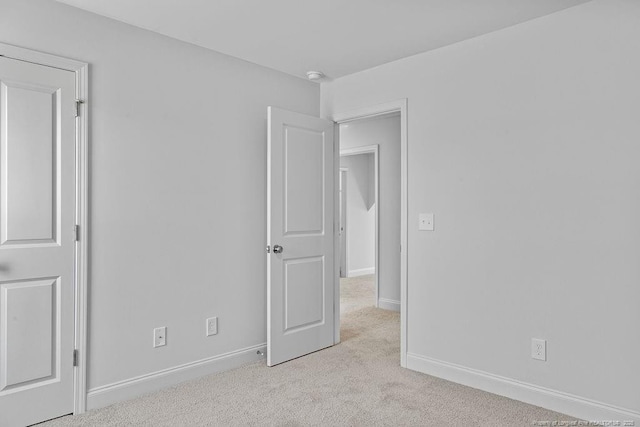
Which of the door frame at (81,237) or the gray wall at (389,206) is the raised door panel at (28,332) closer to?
the door frame at (81,237)

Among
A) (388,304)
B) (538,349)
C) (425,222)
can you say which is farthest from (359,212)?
(538,349)

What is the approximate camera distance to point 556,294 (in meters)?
2.57

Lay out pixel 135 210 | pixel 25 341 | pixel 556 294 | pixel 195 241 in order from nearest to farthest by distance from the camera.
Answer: pixel 25 341
pixel 556 294
pixel 135 210
pixel 195 241

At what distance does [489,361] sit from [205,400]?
1894mm

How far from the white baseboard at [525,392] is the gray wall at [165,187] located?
4.55ft

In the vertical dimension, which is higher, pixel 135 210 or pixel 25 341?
pixel 135 210

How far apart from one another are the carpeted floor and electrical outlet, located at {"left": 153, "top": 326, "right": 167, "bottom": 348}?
1.03 ft

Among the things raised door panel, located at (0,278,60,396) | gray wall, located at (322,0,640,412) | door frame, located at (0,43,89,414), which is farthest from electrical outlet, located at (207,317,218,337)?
gray wall, located at (322,0,640,412)

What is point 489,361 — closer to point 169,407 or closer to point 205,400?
point 205,400

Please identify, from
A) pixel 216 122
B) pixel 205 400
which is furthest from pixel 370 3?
pixel 205 400

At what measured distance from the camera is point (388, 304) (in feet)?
17.2

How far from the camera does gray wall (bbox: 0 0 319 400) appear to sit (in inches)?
102

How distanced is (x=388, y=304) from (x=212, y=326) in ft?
8.78

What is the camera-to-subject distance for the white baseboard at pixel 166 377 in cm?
260
